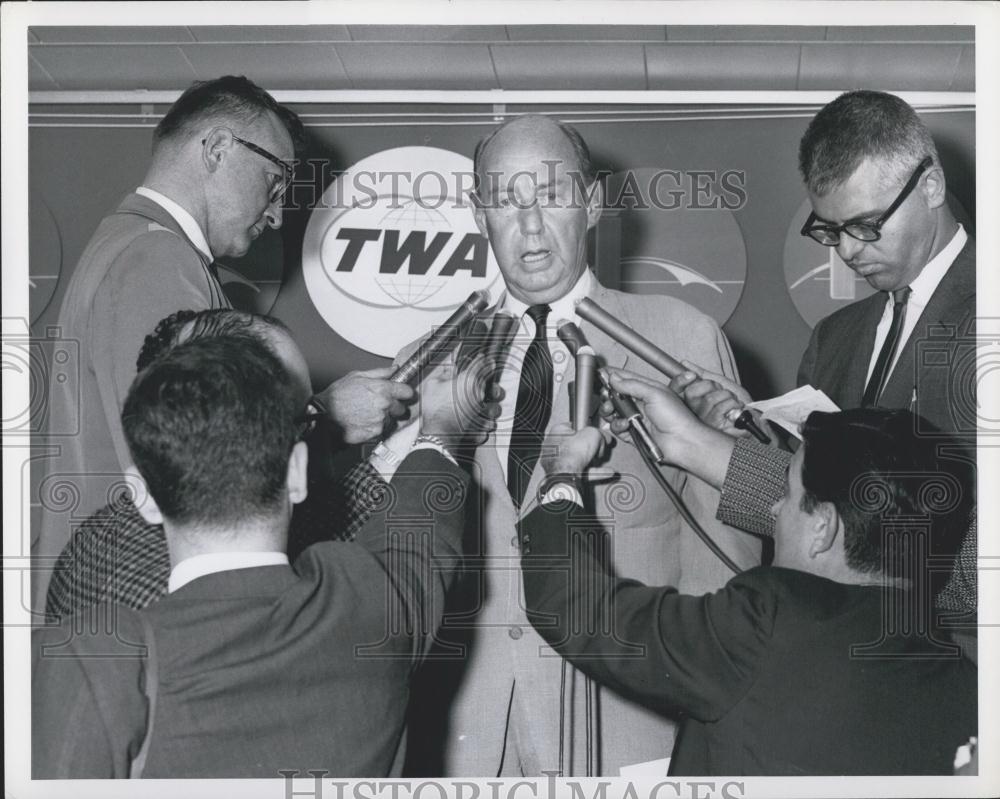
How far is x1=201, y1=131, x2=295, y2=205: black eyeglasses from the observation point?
274 centimetres

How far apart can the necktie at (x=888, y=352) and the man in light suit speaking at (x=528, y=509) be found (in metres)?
0.29

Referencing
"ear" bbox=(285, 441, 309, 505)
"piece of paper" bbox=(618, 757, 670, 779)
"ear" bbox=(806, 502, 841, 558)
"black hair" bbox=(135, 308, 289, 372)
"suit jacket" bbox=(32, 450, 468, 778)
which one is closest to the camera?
"suit jacket" bbox=(32, 450, 468, 778)

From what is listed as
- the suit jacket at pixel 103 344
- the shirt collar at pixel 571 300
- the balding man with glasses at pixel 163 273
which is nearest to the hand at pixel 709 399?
the shirt collar at pixel 571 300

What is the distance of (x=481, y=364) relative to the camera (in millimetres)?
2707

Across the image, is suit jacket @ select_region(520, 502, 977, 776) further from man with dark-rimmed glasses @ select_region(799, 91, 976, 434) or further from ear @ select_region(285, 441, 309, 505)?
ear @ select_region(285, 441, 309, 505)

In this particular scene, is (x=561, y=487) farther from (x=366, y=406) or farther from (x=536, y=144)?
(x=536, y=144)

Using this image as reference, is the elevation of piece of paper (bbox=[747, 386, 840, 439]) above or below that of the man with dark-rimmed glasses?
below

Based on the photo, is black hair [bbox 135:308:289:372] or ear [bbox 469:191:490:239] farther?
ear [bbox 469:191:490:239]

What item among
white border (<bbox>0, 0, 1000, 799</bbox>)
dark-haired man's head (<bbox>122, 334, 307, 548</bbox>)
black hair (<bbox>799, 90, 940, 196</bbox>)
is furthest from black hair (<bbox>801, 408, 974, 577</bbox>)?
dark-haired man's head (<bbox>122, 334, 307, 548</bbox>)

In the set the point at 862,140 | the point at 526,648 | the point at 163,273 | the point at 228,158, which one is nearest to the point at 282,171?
the point at 228,158

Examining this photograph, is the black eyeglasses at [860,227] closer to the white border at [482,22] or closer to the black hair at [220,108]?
the white border at [482,22]

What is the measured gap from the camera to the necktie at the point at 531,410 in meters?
2.67

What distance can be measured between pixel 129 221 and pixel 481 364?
2.61 feet

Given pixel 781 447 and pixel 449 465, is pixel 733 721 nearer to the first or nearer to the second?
pixel 781 447
